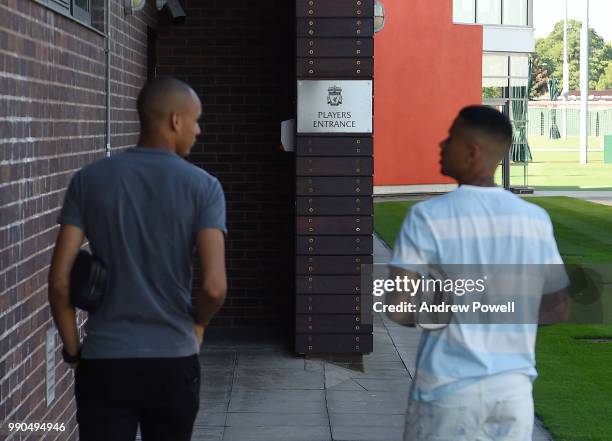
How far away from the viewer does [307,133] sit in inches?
376

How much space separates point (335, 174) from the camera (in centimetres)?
955

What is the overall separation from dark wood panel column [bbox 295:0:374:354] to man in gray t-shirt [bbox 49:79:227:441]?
19.4ft

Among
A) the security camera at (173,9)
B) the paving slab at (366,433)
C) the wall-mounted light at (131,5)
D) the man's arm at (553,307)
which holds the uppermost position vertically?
the security camera at (173,9)

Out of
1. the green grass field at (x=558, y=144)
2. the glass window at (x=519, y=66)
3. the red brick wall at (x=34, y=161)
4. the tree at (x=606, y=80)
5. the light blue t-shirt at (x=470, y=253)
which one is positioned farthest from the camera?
the tree at (x=606, y=80)

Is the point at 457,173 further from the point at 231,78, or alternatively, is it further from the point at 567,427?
the point at 231,78

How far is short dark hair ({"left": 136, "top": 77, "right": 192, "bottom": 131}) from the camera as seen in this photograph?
3.61 m

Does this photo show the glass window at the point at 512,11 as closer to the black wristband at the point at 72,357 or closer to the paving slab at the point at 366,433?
the paving slab at the point at 366,433

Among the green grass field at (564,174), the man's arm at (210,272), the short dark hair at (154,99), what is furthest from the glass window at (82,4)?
the green grass field at (564,174)

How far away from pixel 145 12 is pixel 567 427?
4.90 meters

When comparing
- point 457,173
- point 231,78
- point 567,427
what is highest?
point 231,78

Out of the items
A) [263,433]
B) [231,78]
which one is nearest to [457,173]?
[263,433]

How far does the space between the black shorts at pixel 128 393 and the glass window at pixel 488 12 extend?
126ft

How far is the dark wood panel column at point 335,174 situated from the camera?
9484 mm

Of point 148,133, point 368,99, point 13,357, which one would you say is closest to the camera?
point 148,133
